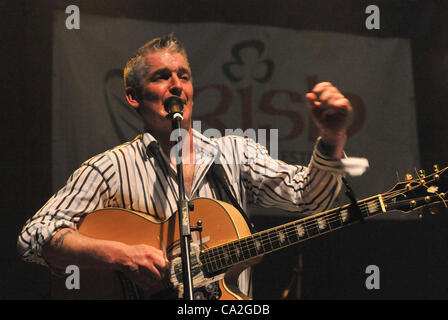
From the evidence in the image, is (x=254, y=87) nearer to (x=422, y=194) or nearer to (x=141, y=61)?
(x=141, y=61)

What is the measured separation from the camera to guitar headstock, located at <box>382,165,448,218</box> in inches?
70.2

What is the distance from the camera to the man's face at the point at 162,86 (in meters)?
2.29

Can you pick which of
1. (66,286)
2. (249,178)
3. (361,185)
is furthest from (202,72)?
(66,286)

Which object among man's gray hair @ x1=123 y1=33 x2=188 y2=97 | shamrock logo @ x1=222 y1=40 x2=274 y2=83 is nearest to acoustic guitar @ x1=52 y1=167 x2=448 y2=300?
man's gray hair @ x1=123 y1=33 x2=188 y2=97

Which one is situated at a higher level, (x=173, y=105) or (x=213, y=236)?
(x=173, y=105)

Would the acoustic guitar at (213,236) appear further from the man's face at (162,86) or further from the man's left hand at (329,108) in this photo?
the man's face at (162,86)

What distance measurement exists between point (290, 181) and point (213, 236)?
465 millimetres

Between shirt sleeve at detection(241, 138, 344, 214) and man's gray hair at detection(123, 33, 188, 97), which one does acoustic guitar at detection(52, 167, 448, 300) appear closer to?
shirt sleeve at detection(241, 138, 344, 214)

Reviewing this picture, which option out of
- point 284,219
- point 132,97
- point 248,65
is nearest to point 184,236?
point 132,97

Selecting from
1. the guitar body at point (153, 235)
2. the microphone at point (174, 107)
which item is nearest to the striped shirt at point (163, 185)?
the guitar body at point (153, 235)

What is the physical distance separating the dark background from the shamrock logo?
16cm

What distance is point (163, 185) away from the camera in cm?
219

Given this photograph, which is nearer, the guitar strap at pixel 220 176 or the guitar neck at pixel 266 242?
the guitar neck at pixel 266 242
